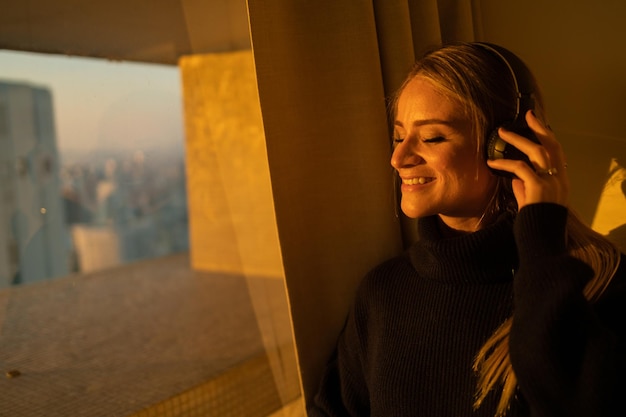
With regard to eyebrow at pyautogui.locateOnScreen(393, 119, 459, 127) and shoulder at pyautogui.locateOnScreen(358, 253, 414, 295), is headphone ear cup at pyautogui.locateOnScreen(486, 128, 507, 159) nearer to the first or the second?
eyebrow at pyautogui.locateOnScreen(393, 119, 459, 127)

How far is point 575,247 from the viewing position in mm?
717

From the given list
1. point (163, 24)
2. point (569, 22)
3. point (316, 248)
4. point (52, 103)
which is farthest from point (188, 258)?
point (569, 22)

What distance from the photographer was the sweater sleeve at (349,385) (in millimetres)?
850

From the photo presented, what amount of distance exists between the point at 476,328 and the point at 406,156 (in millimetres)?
271

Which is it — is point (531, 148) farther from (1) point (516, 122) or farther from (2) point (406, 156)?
(2) point (406, 156)

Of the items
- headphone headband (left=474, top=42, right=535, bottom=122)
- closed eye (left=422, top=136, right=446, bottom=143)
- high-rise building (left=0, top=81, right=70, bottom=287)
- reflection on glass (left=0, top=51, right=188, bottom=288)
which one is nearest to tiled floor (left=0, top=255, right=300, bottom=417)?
high-rise building (left=0, top=81, right=70, bottom=287)

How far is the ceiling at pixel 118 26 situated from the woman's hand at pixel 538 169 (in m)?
0.70

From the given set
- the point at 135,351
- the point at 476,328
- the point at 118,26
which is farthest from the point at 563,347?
the point at 118,26

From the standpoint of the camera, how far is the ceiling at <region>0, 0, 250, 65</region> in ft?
4.28

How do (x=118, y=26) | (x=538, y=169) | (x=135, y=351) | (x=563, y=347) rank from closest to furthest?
(x=563, y=347), (x=538, y=169), (x=135, y=351), (x=118, y=26)

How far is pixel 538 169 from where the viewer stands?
67cm

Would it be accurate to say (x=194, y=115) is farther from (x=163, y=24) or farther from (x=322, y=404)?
(x=322, y=404)

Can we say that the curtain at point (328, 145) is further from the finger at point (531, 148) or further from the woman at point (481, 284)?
the finger at point (531, 148)

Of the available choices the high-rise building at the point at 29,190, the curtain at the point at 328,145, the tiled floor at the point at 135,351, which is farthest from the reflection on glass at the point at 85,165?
the curtain at the point at 328,145
